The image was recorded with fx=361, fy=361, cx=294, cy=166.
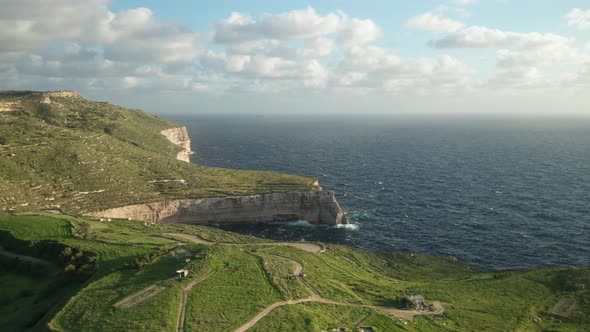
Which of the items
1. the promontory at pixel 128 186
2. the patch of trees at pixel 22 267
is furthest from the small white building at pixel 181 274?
the promontory at pixel 128 186

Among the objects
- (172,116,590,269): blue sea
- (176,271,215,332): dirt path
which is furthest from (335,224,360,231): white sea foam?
(176,271,215,332): dirt path

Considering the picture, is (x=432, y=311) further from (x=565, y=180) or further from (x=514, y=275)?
(x=565, y=180)

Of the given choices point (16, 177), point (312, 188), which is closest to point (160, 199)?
point (16, 177)

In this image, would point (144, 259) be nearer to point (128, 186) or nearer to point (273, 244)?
point (273, 244)

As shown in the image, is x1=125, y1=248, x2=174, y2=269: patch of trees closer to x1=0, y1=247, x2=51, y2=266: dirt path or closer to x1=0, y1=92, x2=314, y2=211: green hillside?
x1=0, y1=247, x2=51, y2=266: dirt path

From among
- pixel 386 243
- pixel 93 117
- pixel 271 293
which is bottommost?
pixel 386 243

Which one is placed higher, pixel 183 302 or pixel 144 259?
pixel 144 259

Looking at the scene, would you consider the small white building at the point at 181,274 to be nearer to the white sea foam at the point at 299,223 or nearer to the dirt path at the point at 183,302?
the dirt path at the point at 183,302

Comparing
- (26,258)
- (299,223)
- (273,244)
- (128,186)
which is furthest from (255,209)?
(26,258)
